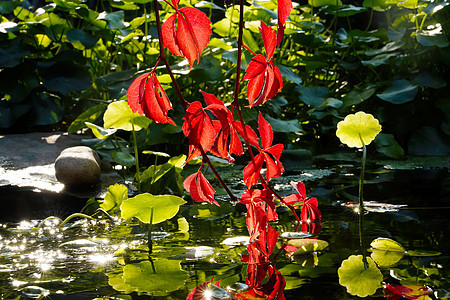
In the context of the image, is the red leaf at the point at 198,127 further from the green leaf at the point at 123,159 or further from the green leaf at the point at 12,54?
the green leaf at the point at 12,54

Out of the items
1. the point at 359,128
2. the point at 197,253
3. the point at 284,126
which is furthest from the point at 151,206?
the point at 284,126

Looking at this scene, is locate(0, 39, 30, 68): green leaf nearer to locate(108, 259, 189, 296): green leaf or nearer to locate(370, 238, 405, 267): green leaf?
locate(108, 259, 189, 296): green leaf

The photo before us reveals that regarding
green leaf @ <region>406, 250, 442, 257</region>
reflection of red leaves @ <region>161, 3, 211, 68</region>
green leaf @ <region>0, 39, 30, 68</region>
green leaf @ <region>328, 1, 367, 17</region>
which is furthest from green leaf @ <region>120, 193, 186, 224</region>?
green leaf @ <region>328, 1, 367, 17</region>

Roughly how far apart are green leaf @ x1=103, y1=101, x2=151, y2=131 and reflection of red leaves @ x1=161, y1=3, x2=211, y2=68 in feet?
2.21

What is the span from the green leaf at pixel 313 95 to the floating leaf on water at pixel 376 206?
1.27m

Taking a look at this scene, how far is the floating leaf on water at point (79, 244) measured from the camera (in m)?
1.03

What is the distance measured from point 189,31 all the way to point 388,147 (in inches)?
69.0

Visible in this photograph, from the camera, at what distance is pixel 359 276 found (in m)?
0.82

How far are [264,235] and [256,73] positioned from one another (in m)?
0.29

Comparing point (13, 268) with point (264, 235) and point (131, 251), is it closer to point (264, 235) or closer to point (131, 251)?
point (131, 251)

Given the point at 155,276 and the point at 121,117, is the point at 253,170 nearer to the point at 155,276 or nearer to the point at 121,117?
the point at 155,276

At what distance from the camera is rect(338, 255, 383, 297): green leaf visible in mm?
756

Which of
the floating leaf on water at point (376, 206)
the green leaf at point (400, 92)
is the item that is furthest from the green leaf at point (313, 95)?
the floating leaf on water at point (376, 206)

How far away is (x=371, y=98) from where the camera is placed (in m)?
2.82
